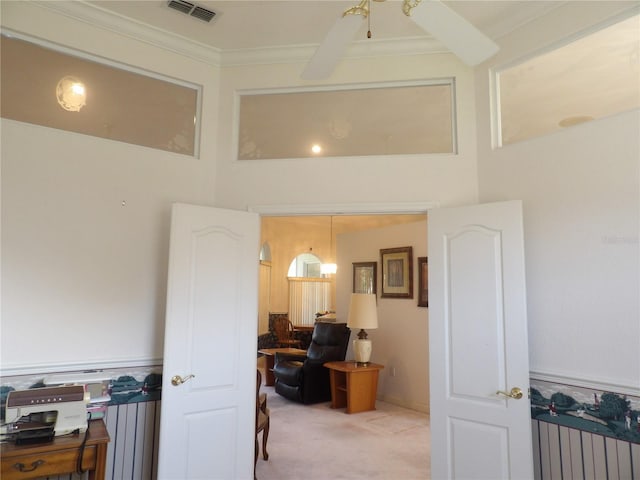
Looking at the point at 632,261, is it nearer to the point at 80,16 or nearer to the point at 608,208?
the point at 608,208

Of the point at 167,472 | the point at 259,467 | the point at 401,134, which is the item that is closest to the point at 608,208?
the point at 401,134

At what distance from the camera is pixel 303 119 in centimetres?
338

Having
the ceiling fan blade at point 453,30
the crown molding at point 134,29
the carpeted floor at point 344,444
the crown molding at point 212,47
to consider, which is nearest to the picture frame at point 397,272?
the carpeted floor at point 344,444

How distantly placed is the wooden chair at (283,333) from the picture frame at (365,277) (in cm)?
279

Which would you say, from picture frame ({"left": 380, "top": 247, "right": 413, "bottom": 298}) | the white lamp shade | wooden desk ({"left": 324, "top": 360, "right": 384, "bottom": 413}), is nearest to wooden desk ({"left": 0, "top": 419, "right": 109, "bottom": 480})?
wooden desk ({"left": 324, "top": 360, "right": 384, "bottom": 413})

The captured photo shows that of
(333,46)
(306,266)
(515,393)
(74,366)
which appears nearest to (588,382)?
(515,393)

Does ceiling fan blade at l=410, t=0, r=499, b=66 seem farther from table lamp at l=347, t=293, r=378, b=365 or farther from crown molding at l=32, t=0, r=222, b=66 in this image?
table lamp at l=347, t=293, r=378, b=365

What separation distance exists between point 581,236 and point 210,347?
235 centimetres

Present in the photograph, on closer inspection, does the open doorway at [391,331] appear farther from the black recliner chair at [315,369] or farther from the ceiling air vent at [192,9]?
the ceiling air vent at [192,9]

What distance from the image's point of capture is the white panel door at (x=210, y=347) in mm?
2799

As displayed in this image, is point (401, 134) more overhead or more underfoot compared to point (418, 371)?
more overhead

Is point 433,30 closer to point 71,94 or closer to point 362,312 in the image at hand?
point 71,94

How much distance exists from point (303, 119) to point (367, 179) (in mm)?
690

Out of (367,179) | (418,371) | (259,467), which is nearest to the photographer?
(367,179)
